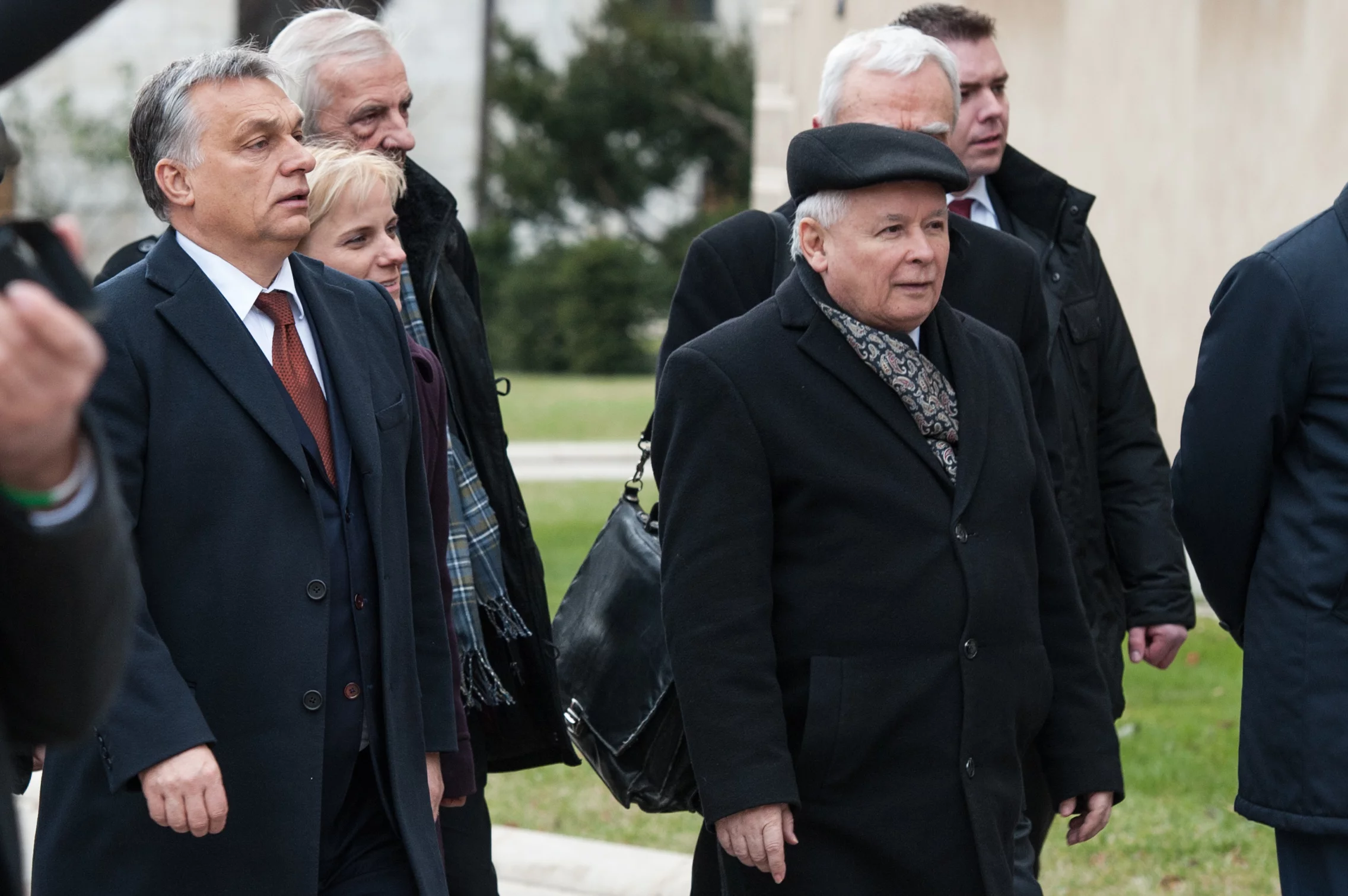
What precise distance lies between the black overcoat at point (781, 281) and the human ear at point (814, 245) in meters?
0.61

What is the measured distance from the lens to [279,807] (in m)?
3.01

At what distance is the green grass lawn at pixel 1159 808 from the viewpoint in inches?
220

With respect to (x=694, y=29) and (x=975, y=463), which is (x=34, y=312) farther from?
(x=694, y=29)

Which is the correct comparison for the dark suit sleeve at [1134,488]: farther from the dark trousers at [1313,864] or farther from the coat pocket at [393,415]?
the coat pocket at [393,415]

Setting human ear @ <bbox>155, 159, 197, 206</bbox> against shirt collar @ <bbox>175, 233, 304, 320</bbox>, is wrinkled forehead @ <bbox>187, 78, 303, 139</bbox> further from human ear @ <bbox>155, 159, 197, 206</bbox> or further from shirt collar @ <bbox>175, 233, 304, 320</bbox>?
shirt collar @ <bbox>175, 233, 304, 320</bbox>

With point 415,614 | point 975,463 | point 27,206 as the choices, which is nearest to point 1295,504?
point 975,463

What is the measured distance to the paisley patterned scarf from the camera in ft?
10.9

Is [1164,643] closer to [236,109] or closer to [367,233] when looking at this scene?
[367,233]

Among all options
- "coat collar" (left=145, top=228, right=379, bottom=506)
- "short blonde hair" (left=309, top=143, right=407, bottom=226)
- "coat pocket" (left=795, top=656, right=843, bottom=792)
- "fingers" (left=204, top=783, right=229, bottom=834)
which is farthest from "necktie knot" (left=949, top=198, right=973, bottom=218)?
"fingers" (left=204, top=783, right=229, bottom=834)

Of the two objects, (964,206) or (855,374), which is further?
(964,206)

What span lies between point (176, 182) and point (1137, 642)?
2.53 metres

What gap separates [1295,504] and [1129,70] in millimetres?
6966

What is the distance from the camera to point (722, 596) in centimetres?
323

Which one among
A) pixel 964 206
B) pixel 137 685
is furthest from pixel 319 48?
pixel 137 685
